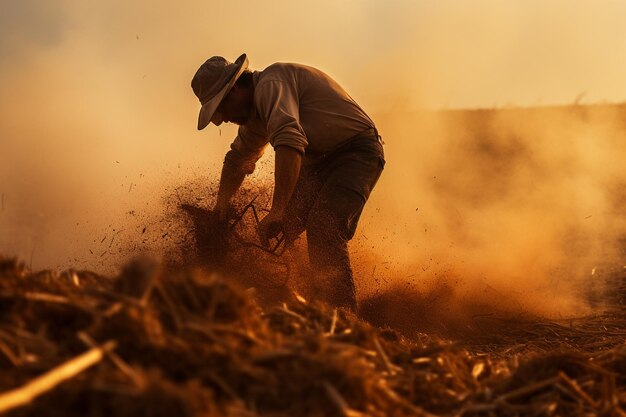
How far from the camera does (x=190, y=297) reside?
2199mm

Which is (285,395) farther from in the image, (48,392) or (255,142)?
(255,142)

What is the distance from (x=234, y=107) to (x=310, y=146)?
0.62 meters

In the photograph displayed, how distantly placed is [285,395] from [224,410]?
23 centimetres

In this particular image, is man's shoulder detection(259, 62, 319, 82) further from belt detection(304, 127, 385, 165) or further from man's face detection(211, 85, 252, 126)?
belt detection(304, 127, 385, 165)

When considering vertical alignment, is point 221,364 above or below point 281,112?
below

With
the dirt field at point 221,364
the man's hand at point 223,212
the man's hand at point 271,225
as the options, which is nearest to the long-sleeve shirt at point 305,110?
the man's hand at point 271,225

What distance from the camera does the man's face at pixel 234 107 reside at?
16.5 ft

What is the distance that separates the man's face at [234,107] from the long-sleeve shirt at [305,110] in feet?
0.28

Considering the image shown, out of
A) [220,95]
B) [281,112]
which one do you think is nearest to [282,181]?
[281,112]

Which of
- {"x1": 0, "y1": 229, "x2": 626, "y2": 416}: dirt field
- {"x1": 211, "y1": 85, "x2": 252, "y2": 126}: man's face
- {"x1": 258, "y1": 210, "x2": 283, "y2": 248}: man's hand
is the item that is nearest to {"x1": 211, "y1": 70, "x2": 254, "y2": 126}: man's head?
{"x1": 211, "y1": 85, "x2": 252, "y2": 126}: man's face

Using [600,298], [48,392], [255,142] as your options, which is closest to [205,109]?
[255,142]

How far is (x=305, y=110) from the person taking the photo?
16.3 ft

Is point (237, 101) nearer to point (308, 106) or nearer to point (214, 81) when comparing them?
point (214, 81)

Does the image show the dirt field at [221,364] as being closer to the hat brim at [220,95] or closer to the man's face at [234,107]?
the hat brim at [220,95]
